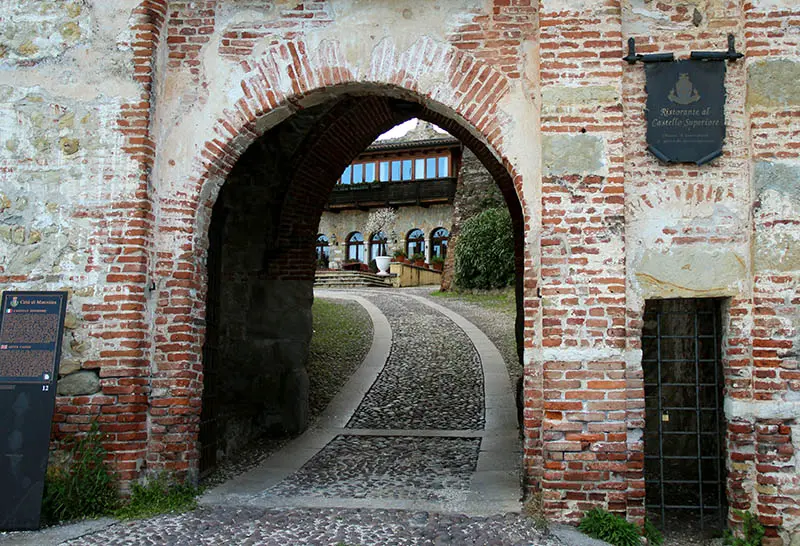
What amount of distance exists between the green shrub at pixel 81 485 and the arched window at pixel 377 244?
31262 mm

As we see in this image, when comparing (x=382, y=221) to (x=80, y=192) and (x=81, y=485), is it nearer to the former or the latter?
(x=80, y=192)

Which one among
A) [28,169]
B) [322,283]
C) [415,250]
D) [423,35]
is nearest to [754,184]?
[423,35]

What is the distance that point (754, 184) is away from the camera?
17.0 feet

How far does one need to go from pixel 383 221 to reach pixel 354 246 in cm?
249

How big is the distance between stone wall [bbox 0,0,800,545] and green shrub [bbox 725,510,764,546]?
81 mm

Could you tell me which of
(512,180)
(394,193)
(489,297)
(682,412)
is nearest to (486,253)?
(489,297)

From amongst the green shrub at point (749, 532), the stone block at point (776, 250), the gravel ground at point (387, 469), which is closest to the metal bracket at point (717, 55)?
the stone block at point (776, 250)

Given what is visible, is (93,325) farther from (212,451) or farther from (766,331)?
(766,331)

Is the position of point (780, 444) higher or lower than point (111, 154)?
lower

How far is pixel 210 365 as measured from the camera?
6.73 metres

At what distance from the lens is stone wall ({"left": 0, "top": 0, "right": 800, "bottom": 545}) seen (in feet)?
16.6

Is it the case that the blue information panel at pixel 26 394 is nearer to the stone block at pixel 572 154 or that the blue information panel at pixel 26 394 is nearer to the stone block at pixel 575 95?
the stone block at pixel 572 154

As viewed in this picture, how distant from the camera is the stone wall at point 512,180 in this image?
5.07 m

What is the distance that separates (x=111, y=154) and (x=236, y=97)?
1070 mm
